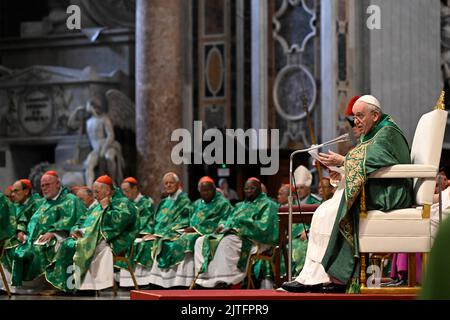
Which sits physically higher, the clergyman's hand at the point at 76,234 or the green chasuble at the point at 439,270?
the green chasuble at the point at 439,270

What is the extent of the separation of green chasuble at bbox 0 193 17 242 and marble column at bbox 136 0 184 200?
11.0 ft

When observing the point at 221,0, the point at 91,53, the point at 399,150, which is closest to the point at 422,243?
the point at 399,150

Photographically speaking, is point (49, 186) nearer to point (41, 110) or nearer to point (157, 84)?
point (157, 84)

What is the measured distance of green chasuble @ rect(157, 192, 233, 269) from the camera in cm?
1064

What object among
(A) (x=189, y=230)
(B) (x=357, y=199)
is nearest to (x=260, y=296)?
(B) (x=357, y=199)

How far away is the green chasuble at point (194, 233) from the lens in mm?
10641

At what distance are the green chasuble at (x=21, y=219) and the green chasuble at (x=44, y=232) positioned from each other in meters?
0.19

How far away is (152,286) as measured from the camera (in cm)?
1079

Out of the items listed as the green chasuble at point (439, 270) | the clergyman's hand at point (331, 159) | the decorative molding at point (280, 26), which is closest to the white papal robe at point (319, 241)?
the clergyman's hand at point (331, 159)

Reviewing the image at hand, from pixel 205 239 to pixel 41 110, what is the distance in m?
6.67

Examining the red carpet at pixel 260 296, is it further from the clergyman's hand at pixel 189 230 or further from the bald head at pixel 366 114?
the clergyman's hand at pixel 189 230

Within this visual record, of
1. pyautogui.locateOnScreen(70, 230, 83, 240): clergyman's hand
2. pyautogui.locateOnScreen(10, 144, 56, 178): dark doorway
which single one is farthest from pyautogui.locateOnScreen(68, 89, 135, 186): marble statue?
pyautogui.locateOnScreen(70, 230, 83, 240): clergyman's hand

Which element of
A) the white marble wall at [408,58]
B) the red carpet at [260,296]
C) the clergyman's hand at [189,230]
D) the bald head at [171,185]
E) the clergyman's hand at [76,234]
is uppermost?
the white marble wall at [408,58]

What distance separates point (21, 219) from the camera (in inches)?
430
